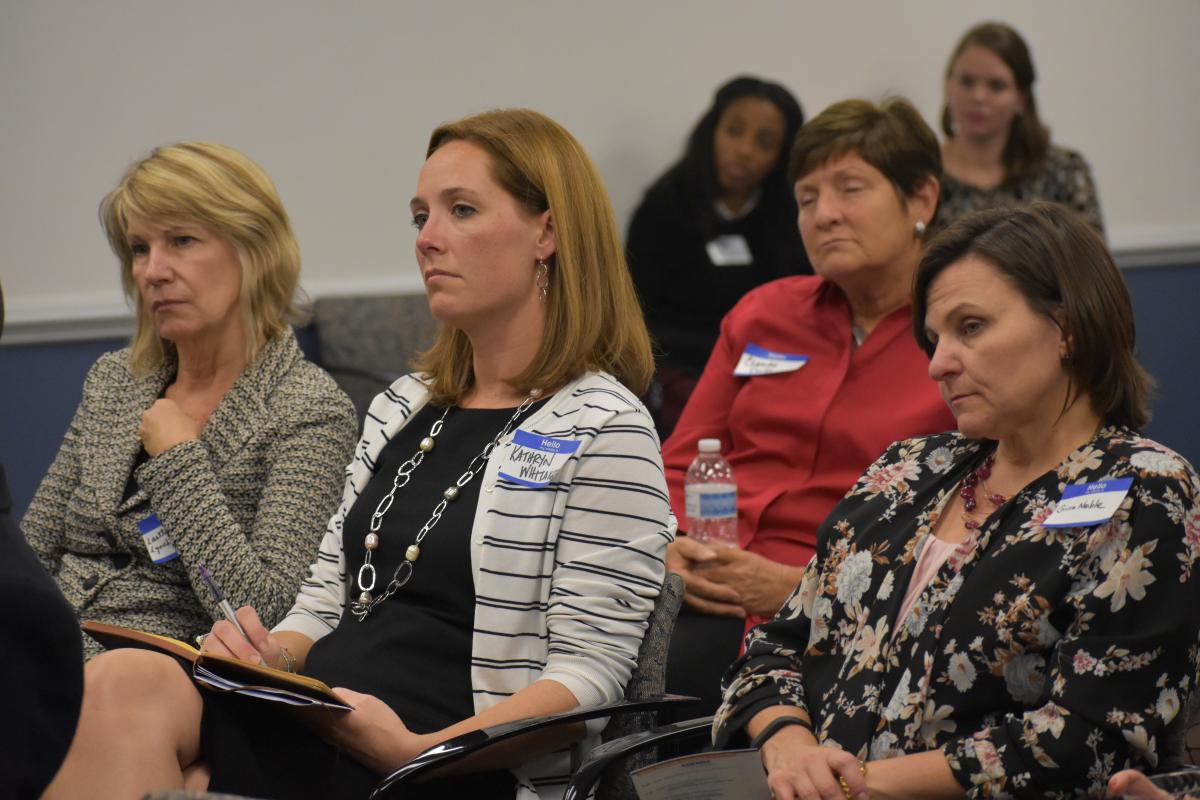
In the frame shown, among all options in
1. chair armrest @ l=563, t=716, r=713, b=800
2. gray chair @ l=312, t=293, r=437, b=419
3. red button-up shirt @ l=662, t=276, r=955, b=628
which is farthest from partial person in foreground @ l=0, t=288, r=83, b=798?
gray chair @ l=312, t=293, r=437, b=419

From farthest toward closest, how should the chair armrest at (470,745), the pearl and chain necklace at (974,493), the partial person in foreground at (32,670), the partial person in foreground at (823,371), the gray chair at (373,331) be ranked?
the gray chair at (373,331) → the partial person in foreground at (823,371) → the pearl and chain necklace at (974,493) → the chair armrest at (470,745) → the partial person in foreground at (32,670)

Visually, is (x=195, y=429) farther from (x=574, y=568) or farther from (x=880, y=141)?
(x=880, y=141)

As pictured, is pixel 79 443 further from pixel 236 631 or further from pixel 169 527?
pixel 236 631

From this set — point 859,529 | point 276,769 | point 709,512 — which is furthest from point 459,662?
point 709,512

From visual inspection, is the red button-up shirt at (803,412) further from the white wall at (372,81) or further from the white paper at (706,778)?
the white wall at (372,81)

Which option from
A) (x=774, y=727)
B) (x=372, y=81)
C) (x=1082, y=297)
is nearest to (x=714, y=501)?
(x=774, y=727)

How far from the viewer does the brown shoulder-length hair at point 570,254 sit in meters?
2.21

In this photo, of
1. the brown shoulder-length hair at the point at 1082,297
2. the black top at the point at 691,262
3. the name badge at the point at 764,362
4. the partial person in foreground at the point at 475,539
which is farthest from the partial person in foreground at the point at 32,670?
the black top at the point at 691,262

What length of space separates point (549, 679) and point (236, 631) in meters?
0.51

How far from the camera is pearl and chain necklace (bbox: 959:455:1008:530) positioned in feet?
6.09

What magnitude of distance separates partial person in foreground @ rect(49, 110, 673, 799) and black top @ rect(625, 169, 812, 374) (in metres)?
2.12

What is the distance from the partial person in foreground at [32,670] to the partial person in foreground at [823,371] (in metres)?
1.49

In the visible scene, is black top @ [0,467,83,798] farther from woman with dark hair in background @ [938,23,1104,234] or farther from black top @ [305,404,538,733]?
woman with dark hair in background @ [938,23,1104,234]

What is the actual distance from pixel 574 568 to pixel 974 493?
0.59 m
